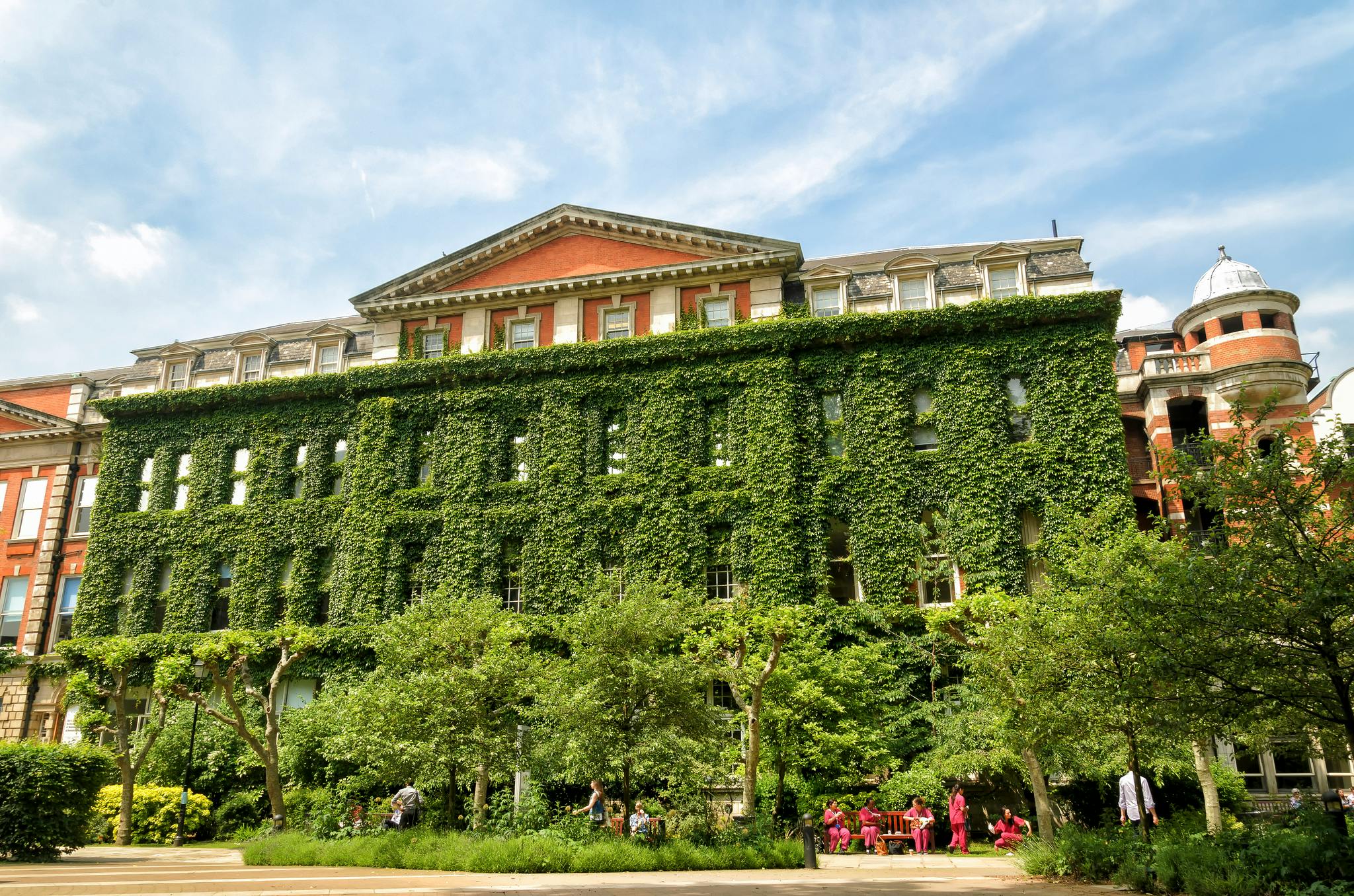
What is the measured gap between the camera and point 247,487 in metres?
37.8

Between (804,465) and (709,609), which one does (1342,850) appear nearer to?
(709,609)

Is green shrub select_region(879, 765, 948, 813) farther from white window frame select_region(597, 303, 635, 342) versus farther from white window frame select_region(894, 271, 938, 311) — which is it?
white window frame select_region(597, 303, 635, 342)

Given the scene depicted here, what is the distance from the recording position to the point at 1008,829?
2453cm

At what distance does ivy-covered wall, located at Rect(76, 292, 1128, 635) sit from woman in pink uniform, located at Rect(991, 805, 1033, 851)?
7145 millimetres

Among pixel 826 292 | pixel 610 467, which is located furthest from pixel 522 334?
pixel 826 292

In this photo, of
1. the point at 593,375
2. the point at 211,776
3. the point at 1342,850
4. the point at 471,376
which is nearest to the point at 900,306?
the point at 593,375

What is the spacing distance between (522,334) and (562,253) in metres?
3.39

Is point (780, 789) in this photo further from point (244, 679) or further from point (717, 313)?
point (717, 313)

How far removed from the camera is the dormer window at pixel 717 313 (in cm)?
3550

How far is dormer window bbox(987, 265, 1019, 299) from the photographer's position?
33.8 metres

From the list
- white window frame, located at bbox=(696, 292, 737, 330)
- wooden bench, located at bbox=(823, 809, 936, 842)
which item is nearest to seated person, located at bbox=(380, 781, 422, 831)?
wooden bench, located at bbox=(823, 809, 936, 842)

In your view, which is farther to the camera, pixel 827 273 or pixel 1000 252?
pixel 827 273

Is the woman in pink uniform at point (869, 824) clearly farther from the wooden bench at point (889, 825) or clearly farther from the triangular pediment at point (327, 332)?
the triangular pediment at point (327, 332)

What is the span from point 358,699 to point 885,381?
61.3 ft
